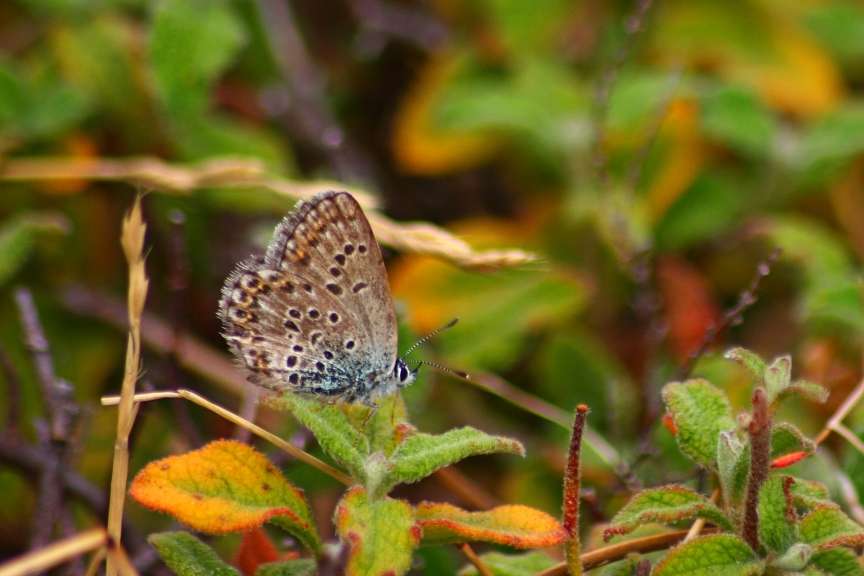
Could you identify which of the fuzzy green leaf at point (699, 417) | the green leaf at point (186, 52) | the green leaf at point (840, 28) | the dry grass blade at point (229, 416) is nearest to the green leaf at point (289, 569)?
Result: the dry grass blade at point (229, 416)

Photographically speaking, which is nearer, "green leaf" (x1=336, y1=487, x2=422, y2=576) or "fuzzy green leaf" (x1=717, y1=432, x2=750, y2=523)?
"green leaf" (x1=336, y1=487, x2=422, y2=576)

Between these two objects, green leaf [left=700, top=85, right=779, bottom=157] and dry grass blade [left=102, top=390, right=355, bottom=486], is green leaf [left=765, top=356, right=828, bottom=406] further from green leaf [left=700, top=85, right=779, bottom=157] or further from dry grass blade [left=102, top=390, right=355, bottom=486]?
green leaf [left=700, top=85, right=779, bottom=157]

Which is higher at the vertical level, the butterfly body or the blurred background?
the blurred background

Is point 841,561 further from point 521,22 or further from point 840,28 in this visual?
point 840,28

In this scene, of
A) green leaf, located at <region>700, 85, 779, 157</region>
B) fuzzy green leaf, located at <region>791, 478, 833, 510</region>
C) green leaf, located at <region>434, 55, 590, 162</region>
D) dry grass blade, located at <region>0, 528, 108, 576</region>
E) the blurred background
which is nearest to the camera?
dry grass blade, located at <region>0, 528, 108, 576</region>

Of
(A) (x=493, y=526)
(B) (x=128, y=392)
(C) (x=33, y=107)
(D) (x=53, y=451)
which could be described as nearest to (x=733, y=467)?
(A) (x=493, y=526)

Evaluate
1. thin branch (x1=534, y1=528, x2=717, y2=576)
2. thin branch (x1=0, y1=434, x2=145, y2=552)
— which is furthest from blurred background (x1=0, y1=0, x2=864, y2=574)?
thin branch (x1=534, y1=528, x2=717, y2=576)

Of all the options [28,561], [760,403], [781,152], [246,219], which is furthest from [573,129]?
[28,561]

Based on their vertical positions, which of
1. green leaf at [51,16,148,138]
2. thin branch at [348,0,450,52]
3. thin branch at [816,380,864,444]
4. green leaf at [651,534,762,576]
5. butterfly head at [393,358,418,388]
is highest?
thin branch at [348,0,450,52]

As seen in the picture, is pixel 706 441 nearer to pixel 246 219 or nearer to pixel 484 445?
pixel 484 445
